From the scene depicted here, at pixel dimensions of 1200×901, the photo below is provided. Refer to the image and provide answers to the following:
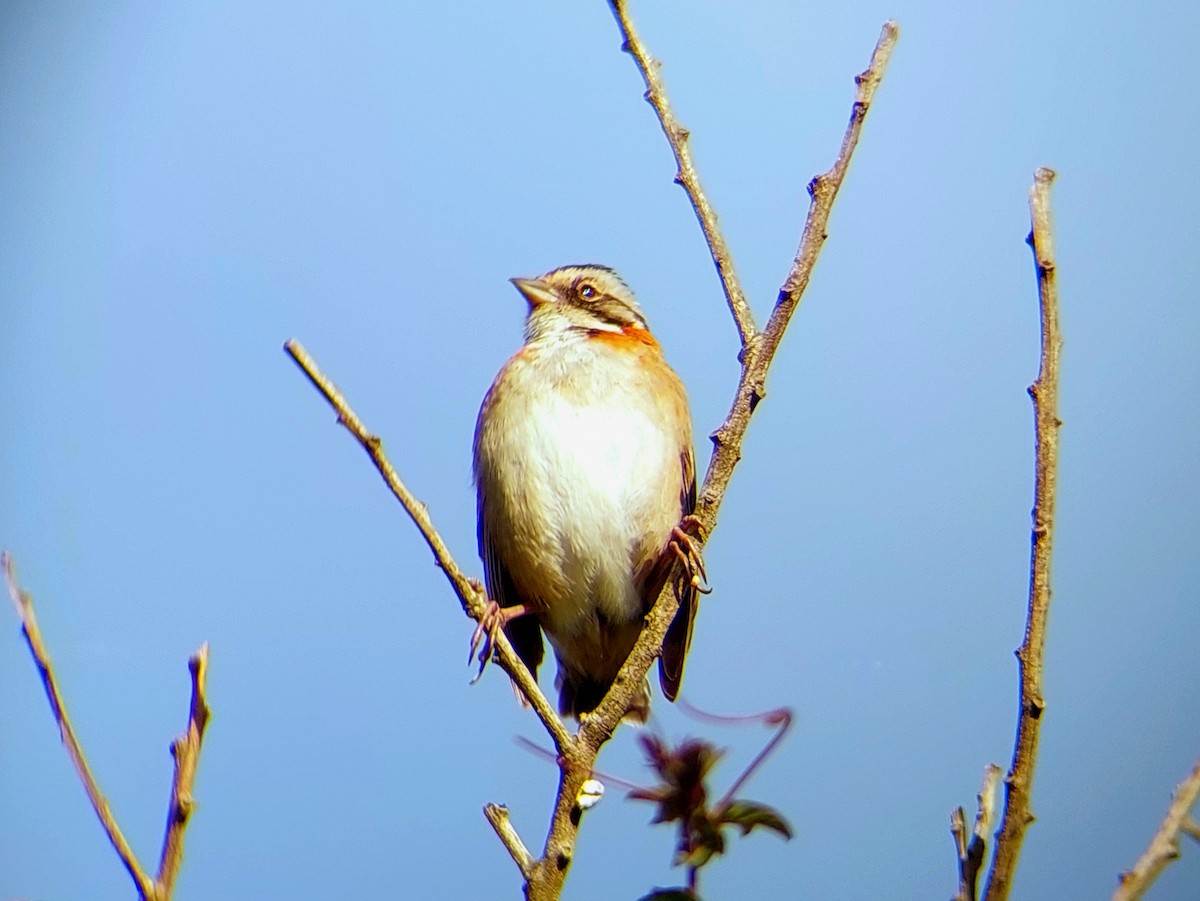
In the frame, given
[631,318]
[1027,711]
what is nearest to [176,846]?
[1027,711]

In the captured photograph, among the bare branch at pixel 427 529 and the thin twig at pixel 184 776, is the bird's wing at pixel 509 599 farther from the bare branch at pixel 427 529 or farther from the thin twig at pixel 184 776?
the thin twig at pixel 184 776

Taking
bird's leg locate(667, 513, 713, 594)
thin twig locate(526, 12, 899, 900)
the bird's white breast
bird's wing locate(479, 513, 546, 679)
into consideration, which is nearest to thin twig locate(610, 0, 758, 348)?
thin twig locate(526, 12, 899, 900)

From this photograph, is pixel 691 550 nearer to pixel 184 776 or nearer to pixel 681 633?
pixel 681 633

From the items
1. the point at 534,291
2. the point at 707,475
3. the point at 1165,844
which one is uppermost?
the point at 534,291

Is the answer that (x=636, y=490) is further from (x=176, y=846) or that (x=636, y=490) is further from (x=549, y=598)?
(x=176, y=846)

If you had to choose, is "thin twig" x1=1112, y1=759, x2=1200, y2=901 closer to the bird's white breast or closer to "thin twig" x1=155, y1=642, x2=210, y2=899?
"thin twig" x1=155, y1=642, x2=210, y2=899

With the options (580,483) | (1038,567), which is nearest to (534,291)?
(580,483)

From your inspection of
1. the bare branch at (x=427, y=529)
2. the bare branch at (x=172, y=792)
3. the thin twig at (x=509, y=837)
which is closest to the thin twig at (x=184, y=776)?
the bare branch at (x=172, y=792)

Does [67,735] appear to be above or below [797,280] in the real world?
below
